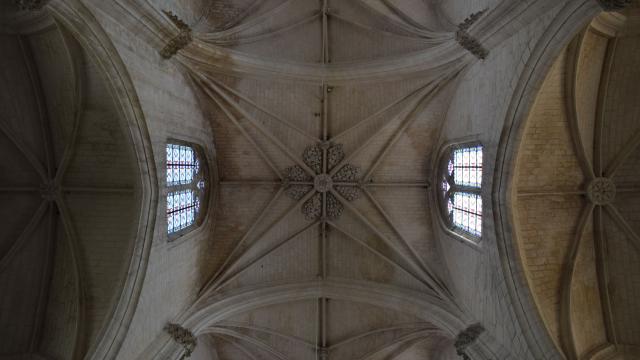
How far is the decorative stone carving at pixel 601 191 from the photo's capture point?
9.03m

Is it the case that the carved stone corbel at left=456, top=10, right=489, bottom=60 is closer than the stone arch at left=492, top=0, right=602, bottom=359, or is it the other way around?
the stone arch at left=492, top=0, right=602, bottom=359

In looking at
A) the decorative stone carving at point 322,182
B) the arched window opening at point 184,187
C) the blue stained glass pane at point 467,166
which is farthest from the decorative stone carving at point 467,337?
the arched window opening at point 184,187

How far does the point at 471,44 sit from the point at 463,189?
410 cm

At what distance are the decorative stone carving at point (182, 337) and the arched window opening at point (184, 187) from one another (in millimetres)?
2467

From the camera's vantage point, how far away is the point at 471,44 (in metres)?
9.38

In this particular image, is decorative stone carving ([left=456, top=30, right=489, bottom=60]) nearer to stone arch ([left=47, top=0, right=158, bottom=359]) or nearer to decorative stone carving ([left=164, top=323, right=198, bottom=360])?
stone arch ([left=47, top=0, right=158, bottom=359])

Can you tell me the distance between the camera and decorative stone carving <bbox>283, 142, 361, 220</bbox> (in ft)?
44.4

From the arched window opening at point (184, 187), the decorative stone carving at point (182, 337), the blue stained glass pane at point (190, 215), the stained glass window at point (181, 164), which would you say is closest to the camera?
the decorative stone carving at point (182, 337)

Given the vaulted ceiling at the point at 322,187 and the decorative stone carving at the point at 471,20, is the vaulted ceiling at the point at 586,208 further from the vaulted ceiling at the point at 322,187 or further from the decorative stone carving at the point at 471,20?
the vaulted ceiling at the point at 322,187

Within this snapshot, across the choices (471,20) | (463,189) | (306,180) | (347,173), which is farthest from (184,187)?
(471,20)

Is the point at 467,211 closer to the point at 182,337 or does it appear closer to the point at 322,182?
the point at 322,182

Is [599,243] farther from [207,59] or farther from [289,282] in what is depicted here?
[207,59]

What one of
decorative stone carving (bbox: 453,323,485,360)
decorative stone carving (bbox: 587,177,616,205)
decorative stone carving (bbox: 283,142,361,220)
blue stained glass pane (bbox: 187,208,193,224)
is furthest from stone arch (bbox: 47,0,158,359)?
decorative stone carving (bbox: 587,177,616,205)

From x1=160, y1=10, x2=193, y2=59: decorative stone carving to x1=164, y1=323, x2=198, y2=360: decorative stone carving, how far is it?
22.8 ft
